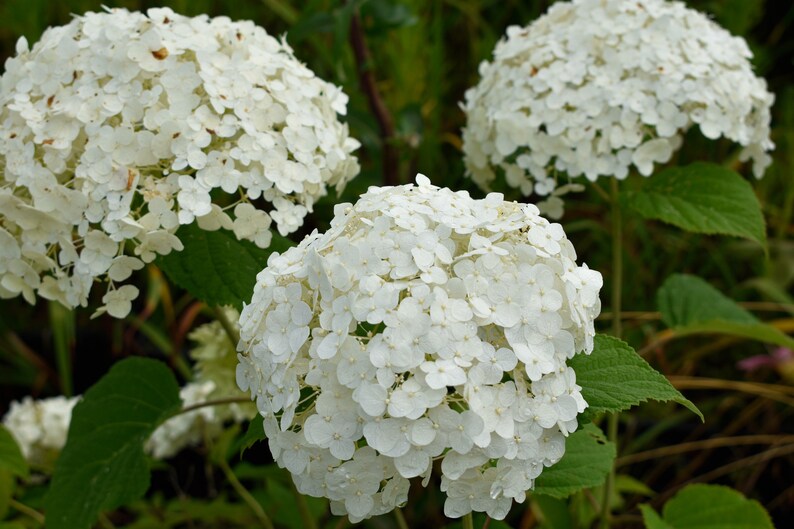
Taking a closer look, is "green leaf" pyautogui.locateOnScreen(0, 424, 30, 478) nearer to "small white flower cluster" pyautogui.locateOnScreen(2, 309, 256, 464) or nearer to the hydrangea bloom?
"small white flower cluster" pyautogui.locateOnScreen(2, 309, 256, 464)

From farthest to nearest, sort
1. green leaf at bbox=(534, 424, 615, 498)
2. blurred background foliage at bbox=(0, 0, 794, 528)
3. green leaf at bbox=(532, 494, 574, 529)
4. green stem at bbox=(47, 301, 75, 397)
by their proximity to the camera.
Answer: green stem at bbox=(47, 301, 75, 397) < blurred background foliage at bbox=(0, 0, 794, 528) < green leaf at bbox=(532, 494, 574, 529) < green leaf at bbox=(534, 424, 615, 498)

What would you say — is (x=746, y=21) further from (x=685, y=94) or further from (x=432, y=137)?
(x=685, y=94)

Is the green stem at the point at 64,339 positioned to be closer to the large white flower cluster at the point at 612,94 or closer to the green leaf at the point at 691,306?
the large white flower cluster at the point at 612,94

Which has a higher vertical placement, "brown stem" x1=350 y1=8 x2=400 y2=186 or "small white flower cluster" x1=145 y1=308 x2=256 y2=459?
"brown stem" x1=350 y1=8 x2=400 y2=186

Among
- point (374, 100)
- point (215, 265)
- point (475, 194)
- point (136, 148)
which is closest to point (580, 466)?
point (215, 265)

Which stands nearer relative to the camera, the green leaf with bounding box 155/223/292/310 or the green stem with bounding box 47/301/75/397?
the green leaf with bounding box 155/223/292/310

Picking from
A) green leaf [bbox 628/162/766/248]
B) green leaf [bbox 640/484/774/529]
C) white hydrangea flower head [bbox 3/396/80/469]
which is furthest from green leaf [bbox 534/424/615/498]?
white hydrangea flower head [bbox 3/396/80/469]

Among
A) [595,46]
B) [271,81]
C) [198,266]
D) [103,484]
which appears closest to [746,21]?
[595,46]
